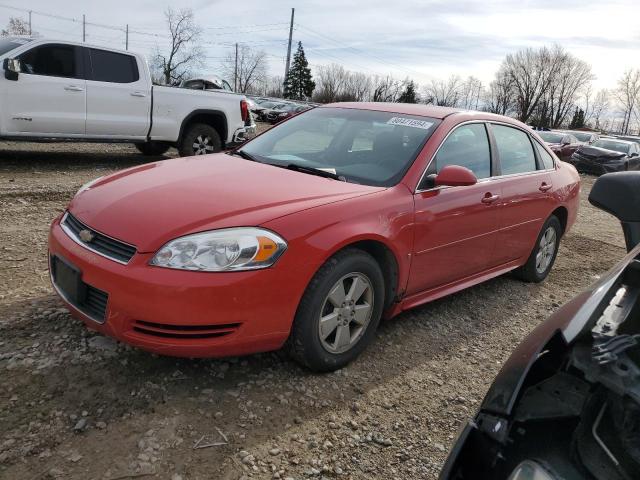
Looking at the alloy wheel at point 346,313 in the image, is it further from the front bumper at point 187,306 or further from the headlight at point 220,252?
the headlight at point 220,252

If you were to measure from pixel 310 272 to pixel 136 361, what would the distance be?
110cm

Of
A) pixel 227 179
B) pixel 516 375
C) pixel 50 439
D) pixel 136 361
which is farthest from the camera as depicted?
pixel 227 179

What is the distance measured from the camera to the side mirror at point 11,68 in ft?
23.3

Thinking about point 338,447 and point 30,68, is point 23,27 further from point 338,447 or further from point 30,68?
point 338,447

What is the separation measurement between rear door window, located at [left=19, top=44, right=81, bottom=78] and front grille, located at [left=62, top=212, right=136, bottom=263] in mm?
5852

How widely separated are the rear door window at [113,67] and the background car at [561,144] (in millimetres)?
16674

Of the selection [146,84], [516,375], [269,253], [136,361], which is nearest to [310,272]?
[269,253]

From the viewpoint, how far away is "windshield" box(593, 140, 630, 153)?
1944 cm

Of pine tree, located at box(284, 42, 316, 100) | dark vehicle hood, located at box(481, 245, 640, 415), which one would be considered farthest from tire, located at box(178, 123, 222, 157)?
pine tree, located at box(284, 42, 316, 100)

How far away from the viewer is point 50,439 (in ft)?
7.47

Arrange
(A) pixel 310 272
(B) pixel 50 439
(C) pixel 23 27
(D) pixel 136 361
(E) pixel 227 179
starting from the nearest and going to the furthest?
(B) pixel 50 439
(A) pixel 310 272
(D) pixel 136 361
(E) pixel 227 179
(C) pixel 23 27

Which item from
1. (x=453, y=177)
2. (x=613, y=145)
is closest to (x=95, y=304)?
(x=453, y=177)

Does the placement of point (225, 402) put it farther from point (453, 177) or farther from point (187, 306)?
point (453, 177)

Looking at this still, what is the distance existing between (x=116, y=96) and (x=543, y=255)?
22.2 ft
